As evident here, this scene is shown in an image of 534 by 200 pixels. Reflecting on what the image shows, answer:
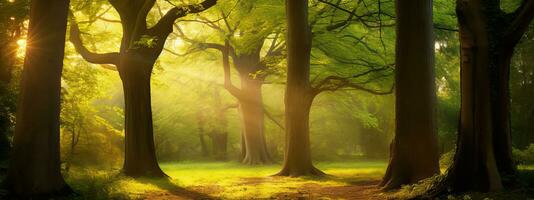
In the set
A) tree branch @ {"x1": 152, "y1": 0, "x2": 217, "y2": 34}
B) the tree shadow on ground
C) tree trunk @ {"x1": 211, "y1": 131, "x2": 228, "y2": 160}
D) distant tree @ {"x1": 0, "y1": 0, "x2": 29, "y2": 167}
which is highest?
tree branch @ {"x1": 152, "y1": 0, "x2": 217, "y2": 34}

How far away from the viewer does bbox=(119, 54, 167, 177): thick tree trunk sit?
18.5 m

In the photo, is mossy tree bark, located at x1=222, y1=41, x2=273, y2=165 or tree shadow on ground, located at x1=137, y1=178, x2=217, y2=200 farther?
mossy tree bark, located at x1=222, y1=41, x2=273, y2=165

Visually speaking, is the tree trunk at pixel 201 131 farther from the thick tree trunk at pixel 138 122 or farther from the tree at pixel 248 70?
the thick tree trunk at pixel 138 122

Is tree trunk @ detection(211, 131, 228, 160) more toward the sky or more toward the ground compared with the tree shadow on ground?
more toward the sky

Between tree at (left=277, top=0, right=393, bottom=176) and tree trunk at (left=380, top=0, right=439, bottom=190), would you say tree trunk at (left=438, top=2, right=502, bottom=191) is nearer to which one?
tree trunk at (left=380, top=0, right=439, bottom=190)

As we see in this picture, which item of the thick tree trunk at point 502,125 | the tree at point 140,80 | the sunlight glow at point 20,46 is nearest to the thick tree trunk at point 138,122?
the tree at point 140,80

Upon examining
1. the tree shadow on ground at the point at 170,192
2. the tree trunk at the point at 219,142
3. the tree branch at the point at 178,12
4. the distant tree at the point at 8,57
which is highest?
the tree branch at the point at 178,12

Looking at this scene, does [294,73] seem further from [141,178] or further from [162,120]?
[162,120]

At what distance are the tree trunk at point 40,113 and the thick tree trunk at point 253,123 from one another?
884 inches

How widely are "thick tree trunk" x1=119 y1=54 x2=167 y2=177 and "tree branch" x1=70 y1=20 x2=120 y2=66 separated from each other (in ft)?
2.66

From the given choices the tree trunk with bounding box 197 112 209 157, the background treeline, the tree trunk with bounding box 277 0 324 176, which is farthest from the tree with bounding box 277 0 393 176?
the tree trunk with bounding box 197 112 209 157

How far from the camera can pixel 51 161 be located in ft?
35.7

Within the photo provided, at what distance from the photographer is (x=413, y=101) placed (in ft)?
40.8

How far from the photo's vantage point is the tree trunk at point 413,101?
1232cm
